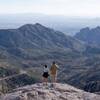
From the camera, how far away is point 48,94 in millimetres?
46031

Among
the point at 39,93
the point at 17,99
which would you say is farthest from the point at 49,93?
the point at 17,99

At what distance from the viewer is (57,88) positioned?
161ft

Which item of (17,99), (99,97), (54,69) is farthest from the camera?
(54,69)

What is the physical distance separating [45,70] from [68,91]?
4175 millimetres

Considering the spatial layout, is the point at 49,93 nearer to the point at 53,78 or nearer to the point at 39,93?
the point at 39,93

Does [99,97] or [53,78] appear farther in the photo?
[53,78]

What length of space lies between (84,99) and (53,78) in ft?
25.4

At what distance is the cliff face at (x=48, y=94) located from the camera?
45.1 meters

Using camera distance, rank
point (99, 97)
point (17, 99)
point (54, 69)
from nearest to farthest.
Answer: point (17, 99) < point (99, 97) < point (54, 69)

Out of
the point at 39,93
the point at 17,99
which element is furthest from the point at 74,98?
the point at 17,99

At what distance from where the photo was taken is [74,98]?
46469 mm

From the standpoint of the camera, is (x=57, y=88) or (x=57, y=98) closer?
Answer: (x=57, y=98)

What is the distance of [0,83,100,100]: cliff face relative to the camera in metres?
45.1

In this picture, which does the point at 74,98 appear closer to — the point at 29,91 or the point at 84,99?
the point at 84,99
